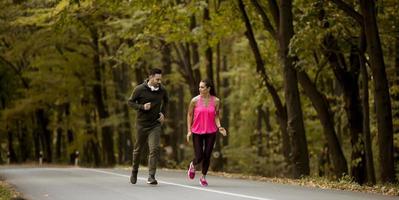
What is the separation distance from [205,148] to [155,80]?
1.58 metres

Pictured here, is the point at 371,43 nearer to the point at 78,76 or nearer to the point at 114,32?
the point at 114,32

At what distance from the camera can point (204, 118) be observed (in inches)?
505

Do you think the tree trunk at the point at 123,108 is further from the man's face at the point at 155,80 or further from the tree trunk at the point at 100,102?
the man's face at the point at 155,80

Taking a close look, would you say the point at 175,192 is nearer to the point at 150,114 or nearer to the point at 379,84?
the point at 150,114

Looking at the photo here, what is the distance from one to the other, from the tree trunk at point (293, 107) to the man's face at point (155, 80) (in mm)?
5570

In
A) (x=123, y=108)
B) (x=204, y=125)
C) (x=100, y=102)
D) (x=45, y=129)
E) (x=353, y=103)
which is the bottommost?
(x=204, y=125)

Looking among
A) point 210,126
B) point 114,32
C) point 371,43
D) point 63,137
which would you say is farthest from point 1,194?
point 63,137

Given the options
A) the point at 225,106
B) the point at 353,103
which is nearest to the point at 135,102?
the point at 353,103

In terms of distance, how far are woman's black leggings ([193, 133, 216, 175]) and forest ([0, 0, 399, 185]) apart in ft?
14.4

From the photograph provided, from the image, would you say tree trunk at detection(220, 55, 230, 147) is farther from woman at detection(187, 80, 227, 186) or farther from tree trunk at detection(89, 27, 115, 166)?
woman at detection(187, 80, 227, 186)

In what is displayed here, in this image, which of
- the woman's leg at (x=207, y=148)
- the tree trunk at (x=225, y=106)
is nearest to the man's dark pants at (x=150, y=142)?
the woman's leg at (x=207, y=148)

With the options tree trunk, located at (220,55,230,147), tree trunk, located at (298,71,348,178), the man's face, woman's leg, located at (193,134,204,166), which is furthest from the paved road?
tree trunk, located at (220,55,230,147)

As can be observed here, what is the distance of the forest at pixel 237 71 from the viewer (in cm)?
1762

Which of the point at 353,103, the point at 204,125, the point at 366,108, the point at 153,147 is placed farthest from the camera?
the point at 353,103
